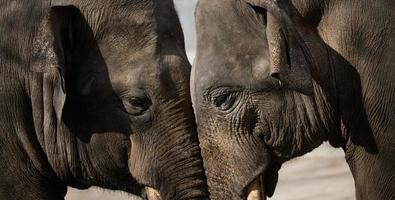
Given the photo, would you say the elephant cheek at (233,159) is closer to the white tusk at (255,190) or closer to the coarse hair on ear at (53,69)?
the white tusk at (255,190)

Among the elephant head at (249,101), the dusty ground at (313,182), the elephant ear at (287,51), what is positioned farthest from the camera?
the dusty ground at (313,182)

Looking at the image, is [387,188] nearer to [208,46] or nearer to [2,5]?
[208,46]

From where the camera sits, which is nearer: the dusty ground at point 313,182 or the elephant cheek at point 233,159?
the elephant cheek at point 233,159

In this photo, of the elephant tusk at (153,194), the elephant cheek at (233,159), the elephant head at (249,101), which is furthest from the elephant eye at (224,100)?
the elephant tusk at (153,194)

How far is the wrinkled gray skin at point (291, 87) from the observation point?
6.57 metres

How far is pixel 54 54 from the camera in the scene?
6.77m

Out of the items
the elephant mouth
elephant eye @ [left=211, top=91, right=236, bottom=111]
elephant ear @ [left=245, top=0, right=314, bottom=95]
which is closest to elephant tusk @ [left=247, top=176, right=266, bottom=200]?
the elephant mouth

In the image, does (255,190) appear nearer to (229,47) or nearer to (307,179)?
(229,47)

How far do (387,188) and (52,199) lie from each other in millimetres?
1475

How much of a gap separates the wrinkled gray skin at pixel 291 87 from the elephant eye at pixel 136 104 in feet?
0.69

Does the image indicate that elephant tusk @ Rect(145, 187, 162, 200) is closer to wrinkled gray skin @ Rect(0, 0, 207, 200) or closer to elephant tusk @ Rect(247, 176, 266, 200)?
wrinkled gray skin @ Rect(0, 0, 207, 200)

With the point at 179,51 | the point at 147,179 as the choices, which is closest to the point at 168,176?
the point at 147,179

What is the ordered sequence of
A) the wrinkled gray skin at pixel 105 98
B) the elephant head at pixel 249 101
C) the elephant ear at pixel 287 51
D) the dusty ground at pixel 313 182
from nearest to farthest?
the elephant ear at pixel 287 51
the elephant head at pixel 249 101
the wrinkled gray skin at pixel 105 98
the dusty ground at pixel 313 182

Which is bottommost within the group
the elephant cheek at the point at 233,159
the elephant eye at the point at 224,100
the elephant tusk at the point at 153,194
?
the elephant tusk at the point at 153,194
